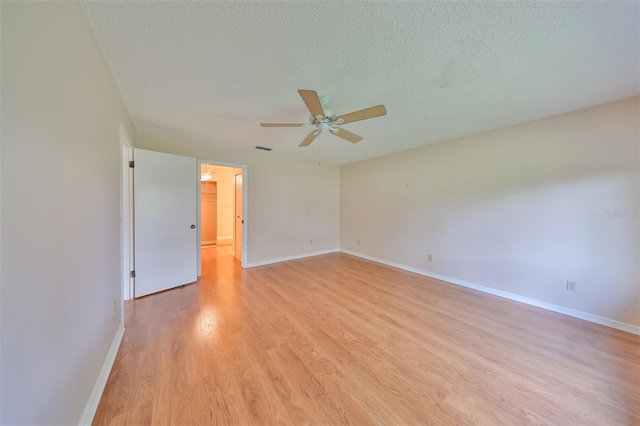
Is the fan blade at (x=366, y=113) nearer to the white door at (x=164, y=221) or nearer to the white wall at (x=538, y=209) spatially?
the white wall at (x=538, y=209)

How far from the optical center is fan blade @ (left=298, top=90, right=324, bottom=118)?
61.9 inches

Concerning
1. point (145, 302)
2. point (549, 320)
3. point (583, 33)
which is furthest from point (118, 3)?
point (549, 320)

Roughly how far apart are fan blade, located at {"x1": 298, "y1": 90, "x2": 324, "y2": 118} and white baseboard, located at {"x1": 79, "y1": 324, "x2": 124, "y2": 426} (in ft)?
7.66

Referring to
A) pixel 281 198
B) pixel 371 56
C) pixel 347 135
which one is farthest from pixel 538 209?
pixel 281 198

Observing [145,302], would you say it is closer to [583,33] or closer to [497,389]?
[497,389]

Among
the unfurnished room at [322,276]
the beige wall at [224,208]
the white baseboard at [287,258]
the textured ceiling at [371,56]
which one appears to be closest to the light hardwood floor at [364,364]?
the unfurnished room at [322,276]

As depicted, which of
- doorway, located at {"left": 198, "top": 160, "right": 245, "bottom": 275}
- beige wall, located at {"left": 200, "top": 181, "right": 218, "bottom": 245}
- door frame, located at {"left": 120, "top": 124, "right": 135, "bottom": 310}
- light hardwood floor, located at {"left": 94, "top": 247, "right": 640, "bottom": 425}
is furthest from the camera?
beige wall, located at {"left": 200, "top": 181, "right": 218, "bottom": 245}

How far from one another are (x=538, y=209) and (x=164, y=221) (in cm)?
492

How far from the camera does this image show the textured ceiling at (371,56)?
123 cm

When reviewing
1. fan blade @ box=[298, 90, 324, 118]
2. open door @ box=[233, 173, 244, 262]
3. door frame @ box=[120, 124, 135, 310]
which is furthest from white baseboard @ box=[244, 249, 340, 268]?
fan blade @ box=[298, 90, 324, 118]

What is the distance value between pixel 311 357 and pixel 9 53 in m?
2.24

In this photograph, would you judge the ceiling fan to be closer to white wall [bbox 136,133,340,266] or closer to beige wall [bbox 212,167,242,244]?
white wall [bbox 136,133,340,266]

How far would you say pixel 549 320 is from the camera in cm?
236

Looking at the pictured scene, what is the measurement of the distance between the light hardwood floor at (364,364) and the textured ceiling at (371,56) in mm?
2301
